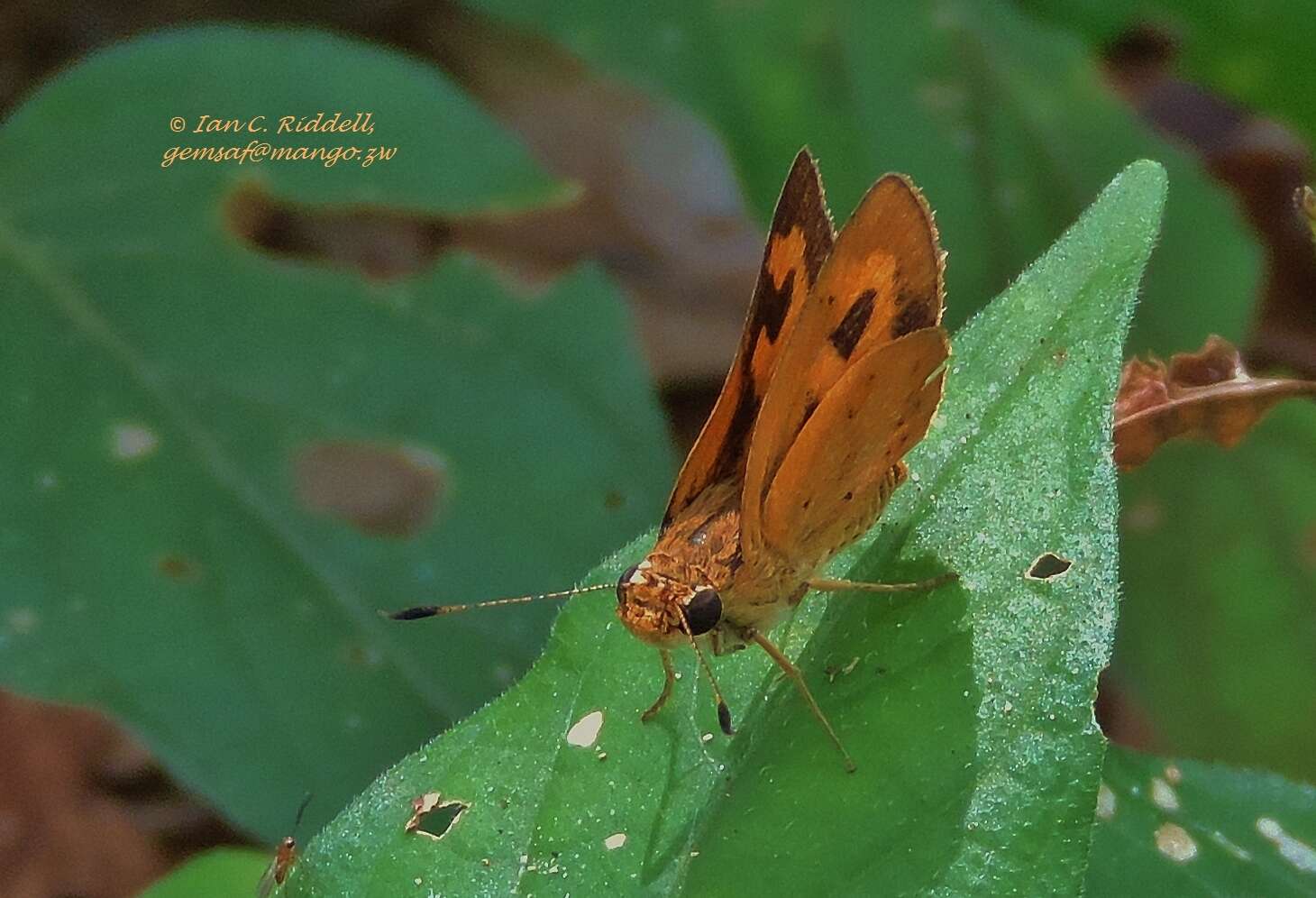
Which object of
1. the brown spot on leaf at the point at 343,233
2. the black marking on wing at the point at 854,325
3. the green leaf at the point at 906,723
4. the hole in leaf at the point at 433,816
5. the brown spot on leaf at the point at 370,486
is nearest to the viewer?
the green leaf at the point at 906,723

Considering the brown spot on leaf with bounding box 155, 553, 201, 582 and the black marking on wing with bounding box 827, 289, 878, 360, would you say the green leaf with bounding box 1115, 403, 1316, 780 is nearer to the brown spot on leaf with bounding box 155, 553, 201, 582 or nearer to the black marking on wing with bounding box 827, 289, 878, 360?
the black marking on wing with bounding box 827, 289, 878, 360

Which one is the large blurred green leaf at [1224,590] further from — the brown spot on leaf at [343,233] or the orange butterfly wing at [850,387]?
the brown spot on leaf at [343,233]

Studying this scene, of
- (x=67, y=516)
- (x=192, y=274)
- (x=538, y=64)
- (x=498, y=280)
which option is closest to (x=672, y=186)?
(x=538, y=64)

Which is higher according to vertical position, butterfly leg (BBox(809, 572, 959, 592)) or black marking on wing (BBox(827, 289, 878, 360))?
black marking on wing (BBox(827, 289, 878, 360))

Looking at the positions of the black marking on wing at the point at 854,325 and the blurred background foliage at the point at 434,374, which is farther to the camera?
the blurred background foliage at the point at 434,374

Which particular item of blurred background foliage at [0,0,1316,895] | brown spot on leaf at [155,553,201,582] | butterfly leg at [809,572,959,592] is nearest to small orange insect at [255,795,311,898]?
blurred background foliage at [0,0,1316,895]

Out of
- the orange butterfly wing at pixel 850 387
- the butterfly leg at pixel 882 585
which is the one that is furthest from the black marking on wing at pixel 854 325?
the butterfly leg at pixel 882 585

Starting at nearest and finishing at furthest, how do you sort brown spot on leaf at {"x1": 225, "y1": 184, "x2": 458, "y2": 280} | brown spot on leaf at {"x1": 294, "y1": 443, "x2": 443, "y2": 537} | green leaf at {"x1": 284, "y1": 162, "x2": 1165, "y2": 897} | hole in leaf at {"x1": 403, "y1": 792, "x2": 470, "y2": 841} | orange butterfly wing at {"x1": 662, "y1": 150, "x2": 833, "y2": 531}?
green leaf at {"x1": 284, "y1": 162, "x2": 1165, "y2": 897} → hole in leaf at {"x1": 403, "y1": 792, "x2": 470, "y2": 841} → orange butterfly wing at {"x1": 662, "y1": 150, "x2": 833, "y2": 531} → brown spot on leaf at {"x1": 294, "y1": 443, "x2": 443, "y2": 537} → brown spot on leaf at {"x1": 225, "y1": 184, "x2": 458, "y2": 280}
